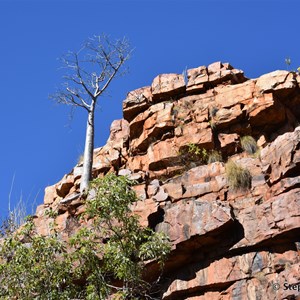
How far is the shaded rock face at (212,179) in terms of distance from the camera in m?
14.2

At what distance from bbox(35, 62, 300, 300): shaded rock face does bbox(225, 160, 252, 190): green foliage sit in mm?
122

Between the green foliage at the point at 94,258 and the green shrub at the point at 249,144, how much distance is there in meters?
5.25

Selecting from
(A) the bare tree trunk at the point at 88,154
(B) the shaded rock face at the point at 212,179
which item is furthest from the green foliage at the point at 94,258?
(A) the bare tree trunk at the point at 88,154

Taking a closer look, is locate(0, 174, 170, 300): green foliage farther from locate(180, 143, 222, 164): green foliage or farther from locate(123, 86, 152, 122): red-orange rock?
locate(123, 86, 152, 122): red-orange rock

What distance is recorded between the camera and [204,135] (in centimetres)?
1902

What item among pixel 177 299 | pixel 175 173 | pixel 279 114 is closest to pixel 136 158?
pixel 175 173

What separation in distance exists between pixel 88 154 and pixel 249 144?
5924mm

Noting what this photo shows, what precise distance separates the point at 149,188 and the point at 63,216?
286 cm

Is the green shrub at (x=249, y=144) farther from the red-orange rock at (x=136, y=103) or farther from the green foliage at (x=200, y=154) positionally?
the red-orange rock at (x=136, y=103)

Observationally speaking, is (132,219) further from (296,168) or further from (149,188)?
(296,168)

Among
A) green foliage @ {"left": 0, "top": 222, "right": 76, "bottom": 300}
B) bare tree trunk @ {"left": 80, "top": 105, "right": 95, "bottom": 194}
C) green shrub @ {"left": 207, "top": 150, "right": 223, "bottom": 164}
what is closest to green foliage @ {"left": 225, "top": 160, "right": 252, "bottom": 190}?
green shrub @ {"left": 207, "top": 150, "right": 223, "bottom": 164}

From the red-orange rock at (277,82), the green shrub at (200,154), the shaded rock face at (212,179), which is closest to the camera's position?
the shaded rock face at (212,179)

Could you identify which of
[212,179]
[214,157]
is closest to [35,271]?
[212,179]

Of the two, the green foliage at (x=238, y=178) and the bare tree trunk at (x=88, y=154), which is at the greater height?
the bare tree trunk at (x=88, y=154)
